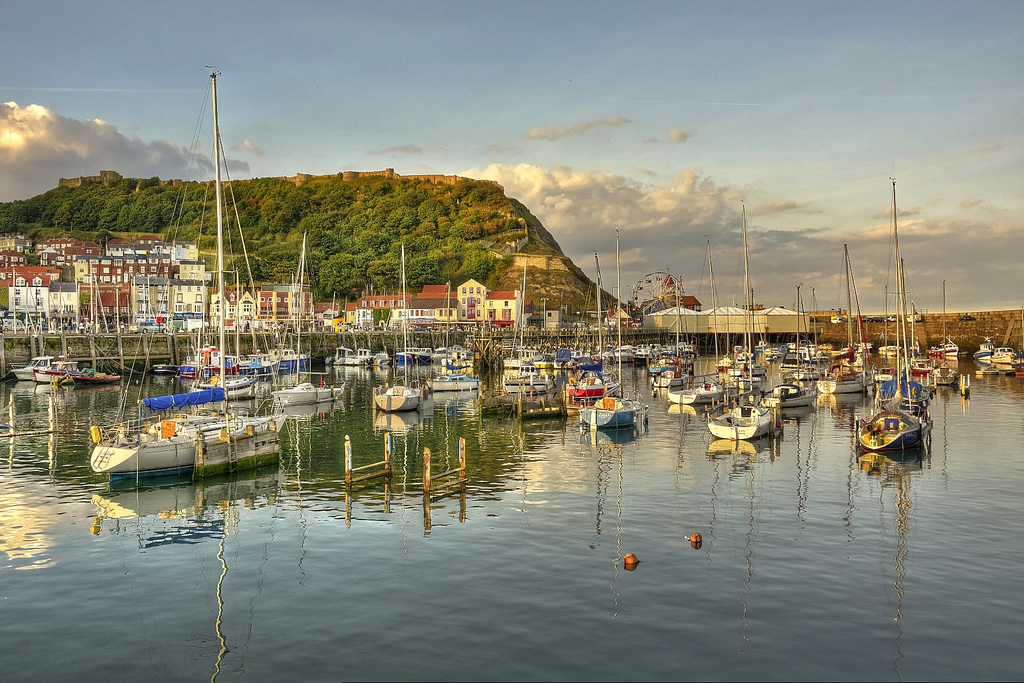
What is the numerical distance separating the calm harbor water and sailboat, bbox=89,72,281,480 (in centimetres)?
90

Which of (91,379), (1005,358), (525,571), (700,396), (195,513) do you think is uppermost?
(91,379)

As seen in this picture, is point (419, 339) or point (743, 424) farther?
point (419, 339)

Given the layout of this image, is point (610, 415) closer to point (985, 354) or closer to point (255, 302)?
A: point (985, 354)

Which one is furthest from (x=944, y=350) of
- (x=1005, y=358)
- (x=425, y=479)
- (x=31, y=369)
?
(x=31, y=369)

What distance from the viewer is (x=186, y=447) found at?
114ft

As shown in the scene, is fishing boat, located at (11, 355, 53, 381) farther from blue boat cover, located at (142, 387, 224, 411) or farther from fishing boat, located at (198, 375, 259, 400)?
blue boat cover, located at (142, 387, 224, 411)

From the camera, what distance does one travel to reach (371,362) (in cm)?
11906

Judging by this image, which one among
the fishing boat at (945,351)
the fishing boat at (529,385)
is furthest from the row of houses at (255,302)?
the fishing boat at (529,385)

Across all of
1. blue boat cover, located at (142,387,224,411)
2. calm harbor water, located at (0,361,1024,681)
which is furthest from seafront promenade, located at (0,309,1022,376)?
calm harbor water, located at (0,361,1024,681)

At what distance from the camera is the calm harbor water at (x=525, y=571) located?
1711cm

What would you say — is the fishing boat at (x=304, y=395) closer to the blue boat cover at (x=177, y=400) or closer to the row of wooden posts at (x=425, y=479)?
the blue boat cover at (x=177, y=400)

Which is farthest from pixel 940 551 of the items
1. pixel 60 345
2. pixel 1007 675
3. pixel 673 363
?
pixel 60 345

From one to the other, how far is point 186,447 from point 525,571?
767 inches

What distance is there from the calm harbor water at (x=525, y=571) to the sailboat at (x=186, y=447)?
2.95 feet
